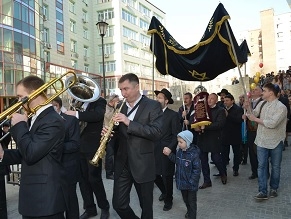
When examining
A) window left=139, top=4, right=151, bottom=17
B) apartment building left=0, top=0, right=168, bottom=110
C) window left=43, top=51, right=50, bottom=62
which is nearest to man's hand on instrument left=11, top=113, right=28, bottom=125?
apartment building left=0, top=0, right=168, bottom=110

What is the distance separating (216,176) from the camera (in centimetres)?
694

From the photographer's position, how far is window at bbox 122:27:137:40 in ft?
160

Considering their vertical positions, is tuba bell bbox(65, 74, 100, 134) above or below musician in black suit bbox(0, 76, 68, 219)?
above

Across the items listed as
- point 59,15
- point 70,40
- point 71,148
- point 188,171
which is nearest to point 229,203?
point 188,171

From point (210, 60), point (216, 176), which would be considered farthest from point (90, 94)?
A: point (216, 176)

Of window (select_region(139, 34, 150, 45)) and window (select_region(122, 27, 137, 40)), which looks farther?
window (select_region(139, 34, 150, 45))

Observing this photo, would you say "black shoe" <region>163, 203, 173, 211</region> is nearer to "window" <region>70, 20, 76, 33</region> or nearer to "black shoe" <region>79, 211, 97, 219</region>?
"black shoe" <region>79, 211, 97, 219</region>

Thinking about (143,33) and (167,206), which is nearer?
(167,206)

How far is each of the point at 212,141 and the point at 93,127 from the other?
2.74 m

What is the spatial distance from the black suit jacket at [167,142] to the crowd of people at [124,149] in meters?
0.02

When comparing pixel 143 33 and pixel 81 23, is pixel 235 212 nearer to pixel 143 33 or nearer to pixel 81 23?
pixel 81 23

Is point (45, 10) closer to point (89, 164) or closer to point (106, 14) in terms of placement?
point (106, 14)

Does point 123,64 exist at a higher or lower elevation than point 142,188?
higher

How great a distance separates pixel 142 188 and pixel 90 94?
5.98 ft
